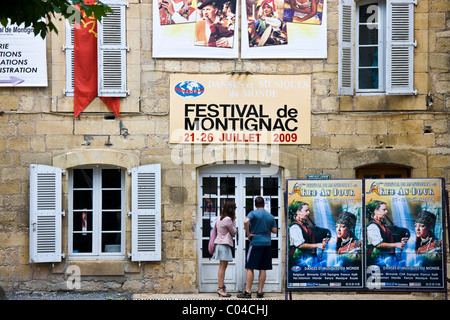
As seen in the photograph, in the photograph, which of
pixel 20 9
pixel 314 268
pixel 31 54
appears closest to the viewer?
pixel 20 9

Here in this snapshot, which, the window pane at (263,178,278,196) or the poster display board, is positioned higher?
the window pane at (263,178,278,196)

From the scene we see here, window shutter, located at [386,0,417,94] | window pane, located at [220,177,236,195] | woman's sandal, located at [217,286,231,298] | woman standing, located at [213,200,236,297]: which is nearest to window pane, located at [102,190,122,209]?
window pane, located at [220,177,236,195]

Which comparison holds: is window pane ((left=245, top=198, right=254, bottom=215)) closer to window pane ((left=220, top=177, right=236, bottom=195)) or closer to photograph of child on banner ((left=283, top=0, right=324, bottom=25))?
window pane ((left=220, top=177, right=236, bottom=195))

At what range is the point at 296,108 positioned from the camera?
11.2 metres

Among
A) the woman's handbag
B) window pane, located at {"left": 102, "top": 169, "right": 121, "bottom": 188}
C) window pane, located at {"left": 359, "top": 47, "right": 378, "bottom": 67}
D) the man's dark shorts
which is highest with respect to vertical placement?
window pane, located at {"left": 359, "top": 47, "right": 378, "bottom": 67}

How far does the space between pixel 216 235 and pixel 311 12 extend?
3.66 meters

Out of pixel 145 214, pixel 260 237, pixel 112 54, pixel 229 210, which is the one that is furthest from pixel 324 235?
pixel 112 54

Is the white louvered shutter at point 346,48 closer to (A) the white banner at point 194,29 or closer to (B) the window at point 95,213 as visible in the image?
(A) the white banner at point 194,29

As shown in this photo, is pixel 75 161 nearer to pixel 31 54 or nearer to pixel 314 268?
pixel 31 54

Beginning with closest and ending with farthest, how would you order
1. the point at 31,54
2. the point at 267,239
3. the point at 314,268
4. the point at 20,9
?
1. the point at 20,9
2. the point at 314,268
3. the point at 267,239
4. the point at 31,54

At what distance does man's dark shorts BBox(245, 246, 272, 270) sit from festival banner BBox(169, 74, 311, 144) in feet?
5.61

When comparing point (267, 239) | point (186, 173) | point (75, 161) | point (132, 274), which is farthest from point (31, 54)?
point (267, 239)

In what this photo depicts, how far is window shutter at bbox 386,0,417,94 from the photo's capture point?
36.4 ft

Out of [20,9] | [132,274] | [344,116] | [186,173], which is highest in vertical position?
→ [20,9]
